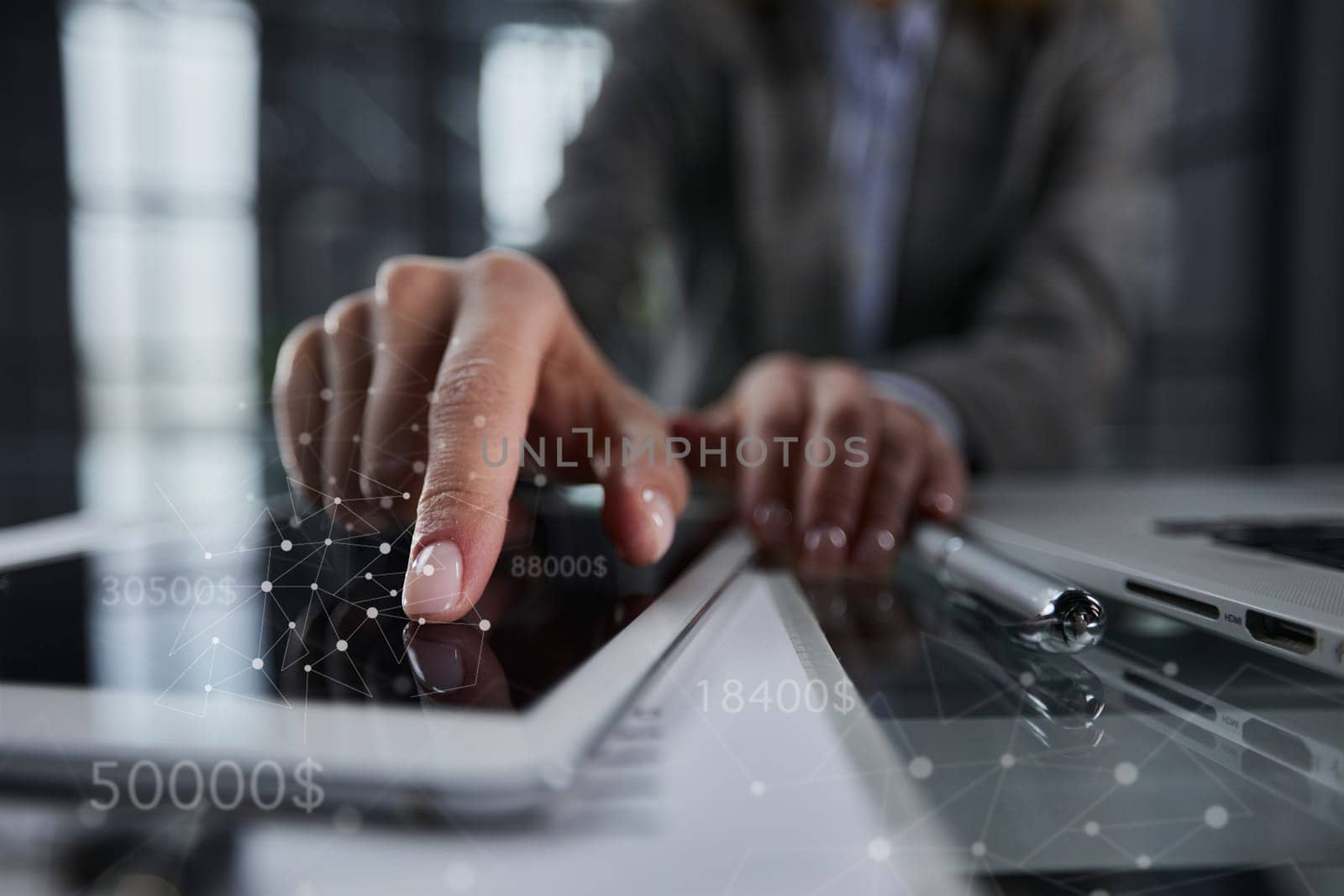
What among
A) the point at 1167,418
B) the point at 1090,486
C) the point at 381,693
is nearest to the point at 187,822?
the point at 381,693

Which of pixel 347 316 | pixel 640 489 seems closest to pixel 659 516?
→ pixel 640 489

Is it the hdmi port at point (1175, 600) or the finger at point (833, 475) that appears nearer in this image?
the hdmi port at point (1175, 600)

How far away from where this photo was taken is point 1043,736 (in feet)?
0.51

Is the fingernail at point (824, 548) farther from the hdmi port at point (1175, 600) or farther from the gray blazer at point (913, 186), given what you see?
the gray blazer at point (913, 186)

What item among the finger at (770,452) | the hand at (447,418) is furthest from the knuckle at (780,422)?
the hand at (447,418)

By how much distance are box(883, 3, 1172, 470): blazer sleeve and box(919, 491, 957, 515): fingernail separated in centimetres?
20

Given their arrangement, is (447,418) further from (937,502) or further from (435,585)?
(937,502)

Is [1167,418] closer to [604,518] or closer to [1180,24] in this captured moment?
[1180,24]

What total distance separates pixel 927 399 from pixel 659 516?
1.10 ft

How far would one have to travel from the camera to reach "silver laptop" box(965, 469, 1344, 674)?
164mm

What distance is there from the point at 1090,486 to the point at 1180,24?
82.0 inches

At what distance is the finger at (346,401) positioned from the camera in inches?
8.2

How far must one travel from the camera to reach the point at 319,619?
20cm

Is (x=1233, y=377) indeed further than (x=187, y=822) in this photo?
Yes
